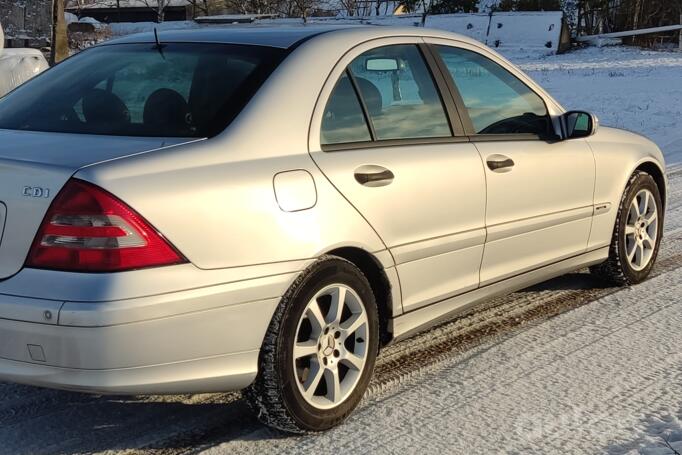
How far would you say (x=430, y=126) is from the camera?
424 centimetres

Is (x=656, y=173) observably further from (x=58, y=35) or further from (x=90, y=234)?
(x=58, y=35)

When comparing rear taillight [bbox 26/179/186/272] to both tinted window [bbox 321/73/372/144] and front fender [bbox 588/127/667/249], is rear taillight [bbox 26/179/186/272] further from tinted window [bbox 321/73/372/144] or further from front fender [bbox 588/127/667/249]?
front fender [bbox 588/127/667/249]

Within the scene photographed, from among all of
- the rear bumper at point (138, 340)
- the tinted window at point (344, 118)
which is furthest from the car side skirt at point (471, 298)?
the rear bumper at point (138, 340)

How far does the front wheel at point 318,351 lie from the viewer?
3.38 m

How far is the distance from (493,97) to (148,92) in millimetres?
1830

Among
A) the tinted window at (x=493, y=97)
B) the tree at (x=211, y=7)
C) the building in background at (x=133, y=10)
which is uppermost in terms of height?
the tinted window at (x=493, y=97)

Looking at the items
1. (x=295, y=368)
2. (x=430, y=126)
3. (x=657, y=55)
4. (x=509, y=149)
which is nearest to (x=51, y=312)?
(x=295, y=368)

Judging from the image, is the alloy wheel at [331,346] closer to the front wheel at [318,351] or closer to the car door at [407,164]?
the front wheel at [318,351]

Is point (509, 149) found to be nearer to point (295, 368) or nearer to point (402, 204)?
point (402, 204)

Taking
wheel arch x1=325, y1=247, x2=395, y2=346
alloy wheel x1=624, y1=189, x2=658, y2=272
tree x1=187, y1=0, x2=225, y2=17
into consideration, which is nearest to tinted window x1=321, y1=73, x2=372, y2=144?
wheel arch x1=325, y1=247, x2=395, y2=346

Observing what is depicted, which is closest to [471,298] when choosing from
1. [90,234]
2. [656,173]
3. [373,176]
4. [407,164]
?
[407,164]

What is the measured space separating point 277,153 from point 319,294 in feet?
1.85

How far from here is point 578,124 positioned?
16.5 feet

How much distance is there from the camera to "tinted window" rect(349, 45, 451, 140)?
3.99 metres
